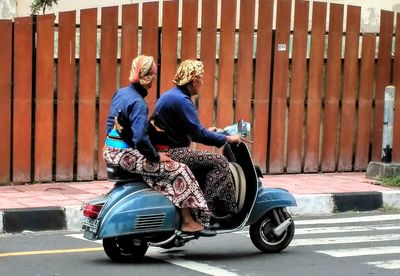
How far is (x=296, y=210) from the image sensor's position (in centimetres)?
916

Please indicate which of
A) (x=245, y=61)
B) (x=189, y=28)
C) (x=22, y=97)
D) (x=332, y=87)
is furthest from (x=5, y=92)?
(x=332, y=87)

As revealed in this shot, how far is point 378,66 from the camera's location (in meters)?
11.3

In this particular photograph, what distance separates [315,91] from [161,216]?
553 centimetres

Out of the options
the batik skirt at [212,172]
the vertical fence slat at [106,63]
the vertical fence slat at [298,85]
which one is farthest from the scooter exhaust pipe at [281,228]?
the vertical fence slat at [298,85]

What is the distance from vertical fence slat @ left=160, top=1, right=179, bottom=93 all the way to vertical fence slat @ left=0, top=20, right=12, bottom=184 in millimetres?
1934

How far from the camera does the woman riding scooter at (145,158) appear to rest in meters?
5.85

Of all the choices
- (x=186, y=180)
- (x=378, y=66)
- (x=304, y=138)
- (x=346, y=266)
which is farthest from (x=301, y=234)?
(x=378, y=66)

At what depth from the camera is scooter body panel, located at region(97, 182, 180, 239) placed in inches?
229

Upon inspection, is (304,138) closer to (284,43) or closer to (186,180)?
(284,43)

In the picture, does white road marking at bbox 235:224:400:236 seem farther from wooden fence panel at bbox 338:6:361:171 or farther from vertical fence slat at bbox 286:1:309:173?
wooden fence panel at bbox 338:6:361:171

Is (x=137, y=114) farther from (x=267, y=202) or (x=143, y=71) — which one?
(x=267, y=202)

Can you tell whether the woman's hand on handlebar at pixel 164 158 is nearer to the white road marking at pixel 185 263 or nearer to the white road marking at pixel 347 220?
the white road marking at pixel 185 263

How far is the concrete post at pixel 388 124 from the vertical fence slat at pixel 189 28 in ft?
8.84

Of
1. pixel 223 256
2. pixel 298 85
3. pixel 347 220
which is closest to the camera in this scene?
pixel 223 256
